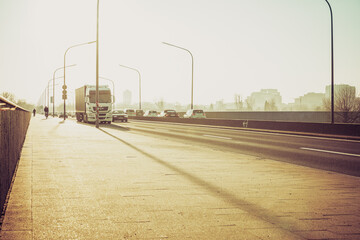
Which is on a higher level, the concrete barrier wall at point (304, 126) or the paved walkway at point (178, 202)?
the concrete barrier wall at point (304, 126)

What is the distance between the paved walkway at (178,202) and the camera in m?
3.83

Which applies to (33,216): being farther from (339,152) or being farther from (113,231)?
(339,152)

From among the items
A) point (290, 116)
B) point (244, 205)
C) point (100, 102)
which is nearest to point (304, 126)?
point (244, 205)

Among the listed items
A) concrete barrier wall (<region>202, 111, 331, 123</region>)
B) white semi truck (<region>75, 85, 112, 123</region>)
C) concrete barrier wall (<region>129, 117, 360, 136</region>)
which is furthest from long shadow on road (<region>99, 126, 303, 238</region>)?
concrete barrier wall (<region>202, 111, 331, 123</region>)

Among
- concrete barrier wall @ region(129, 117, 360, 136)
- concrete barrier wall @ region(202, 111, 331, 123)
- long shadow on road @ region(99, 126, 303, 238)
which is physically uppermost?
concrete barrier wall @ region(202, 111, 331, 123)

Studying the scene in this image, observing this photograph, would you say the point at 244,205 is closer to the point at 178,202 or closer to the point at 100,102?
the point at 178,202

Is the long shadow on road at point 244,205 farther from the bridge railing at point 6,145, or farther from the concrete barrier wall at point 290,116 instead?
the concrete barrier wall at point 290,116

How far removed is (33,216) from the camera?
4.29 m

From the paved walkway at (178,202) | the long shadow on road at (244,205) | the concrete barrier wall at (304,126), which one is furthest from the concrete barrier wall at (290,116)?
the long shadow on road at (244,205)

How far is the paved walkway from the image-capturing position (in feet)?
12.6

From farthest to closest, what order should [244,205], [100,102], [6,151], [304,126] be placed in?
1. [100,102]
2. [304,126]
3. [6,151]
4. [244,205]

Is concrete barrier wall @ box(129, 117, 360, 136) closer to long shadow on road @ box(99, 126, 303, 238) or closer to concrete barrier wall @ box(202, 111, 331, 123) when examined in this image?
long shadow on road @ box(99, 126, 303, 238)

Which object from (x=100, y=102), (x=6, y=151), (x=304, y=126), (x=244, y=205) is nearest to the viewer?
(x=244, y=205)

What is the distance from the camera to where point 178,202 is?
16.6 ft
